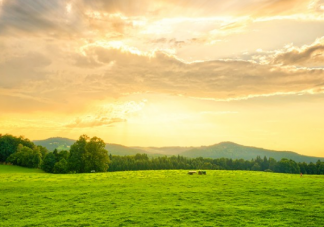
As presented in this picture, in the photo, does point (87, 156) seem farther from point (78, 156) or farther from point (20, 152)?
point (20, 152)

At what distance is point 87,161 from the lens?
80.9 m

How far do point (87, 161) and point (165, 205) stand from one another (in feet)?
197

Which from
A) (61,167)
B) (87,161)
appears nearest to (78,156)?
(87,161)

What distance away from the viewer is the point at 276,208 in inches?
975

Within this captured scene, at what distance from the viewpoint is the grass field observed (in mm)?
21859

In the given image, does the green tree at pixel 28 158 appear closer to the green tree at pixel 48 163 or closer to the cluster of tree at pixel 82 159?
the green tree at pixel 48 163

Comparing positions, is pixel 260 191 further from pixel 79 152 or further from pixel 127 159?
pixel 127 159

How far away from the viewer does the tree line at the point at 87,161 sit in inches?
3258

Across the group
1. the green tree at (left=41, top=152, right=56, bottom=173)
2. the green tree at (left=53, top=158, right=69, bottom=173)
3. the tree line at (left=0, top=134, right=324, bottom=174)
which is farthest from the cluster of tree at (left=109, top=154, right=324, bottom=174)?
the green tree at (left=53, top=158, right=69, bottom=173)

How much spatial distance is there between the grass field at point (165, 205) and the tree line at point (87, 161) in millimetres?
43713

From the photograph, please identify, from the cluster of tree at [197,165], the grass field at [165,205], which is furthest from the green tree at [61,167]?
the cluster of tree at [197,165]

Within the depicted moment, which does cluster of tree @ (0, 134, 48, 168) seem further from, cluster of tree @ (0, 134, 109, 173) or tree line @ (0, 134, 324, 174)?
cluster of tree @ (0, 134, 109, 173)

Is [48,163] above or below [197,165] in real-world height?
below

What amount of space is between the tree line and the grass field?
143 ft
